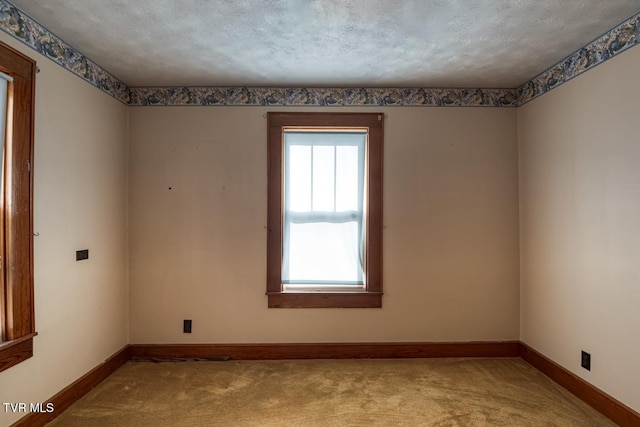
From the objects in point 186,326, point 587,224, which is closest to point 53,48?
point 186,326

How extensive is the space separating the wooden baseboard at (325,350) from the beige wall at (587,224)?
0.44 m

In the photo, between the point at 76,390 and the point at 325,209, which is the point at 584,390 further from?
the point at 76,390

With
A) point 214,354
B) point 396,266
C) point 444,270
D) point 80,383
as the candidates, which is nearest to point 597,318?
point 444,270

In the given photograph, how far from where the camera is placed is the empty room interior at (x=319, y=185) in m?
2.19

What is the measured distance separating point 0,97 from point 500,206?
3905 mm

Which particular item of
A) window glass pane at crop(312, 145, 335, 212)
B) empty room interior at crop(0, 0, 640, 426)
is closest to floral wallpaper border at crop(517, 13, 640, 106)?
empty room interior at crop(0, 0, 640, 426)

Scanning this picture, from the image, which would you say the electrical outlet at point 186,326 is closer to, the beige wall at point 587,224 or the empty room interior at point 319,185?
the empty room interior at point 319,185

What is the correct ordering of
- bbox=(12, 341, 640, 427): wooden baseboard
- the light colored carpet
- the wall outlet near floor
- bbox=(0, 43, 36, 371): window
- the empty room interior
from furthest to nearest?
bbox=(12, 341, 640, 427): wooden baseboard < the wall outlet near floor < the light colored carpet < the empty room interior < bbox=(0, 43, 36, 371): window

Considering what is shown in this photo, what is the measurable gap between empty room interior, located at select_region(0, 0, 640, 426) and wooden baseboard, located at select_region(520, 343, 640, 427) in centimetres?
1

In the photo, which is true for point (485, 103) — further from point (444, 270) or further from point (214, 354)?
point (214, 354)

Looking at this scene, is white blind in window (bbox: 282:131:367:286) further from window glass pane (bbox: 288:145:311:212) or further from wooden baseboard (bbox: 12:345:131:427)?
wooden baseboard (bbox: 12:345:131:427)

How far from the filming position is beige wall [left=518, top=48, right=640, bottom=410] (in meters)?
2.25

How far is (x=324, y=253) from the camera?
11.2 ft

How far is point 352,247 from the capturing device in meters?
3.41
